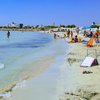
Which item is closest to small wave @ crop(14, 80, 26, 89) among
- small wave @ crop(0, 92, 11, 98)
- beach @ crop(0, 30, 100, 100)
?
beach @ crop(0, 30, 100, 100)

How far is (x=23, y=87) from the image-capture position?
386 inches

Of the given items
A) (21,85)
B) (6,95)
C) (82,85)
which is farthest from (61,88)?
(6,95)

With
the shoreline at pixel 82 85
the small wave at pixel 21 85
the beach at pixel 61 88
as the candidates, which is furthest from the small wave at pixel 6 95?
the shoreline at pixel 82 85

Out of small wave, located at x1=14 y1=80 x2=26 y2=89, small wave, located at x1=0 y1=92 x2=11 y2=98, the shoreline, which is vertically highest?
the shoreline

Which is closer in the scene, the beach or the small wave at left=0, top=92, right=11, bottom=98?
the beach

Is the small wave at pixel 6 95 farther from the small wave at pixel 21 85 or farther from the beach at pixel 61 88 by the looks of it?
the small wave at pixel 21 85

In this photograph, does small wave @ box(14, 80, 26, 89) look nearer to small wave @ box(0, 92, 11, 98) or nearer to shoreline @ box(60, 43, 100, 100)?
small wave @ box(0, 92, 11, 98)

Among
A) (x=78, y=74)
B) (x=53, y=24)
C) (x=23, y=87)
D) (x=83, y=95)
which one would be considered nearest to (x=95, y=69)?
(x=78, y=74)

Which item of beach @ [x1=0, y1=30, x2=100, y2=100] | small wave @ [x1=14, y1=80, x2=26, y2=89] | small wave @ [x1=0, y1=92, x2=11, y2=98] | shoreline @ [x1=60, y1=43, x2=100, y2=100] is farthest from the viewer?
small wave @ [x1=14, y1=80, x2=26, y2=89]

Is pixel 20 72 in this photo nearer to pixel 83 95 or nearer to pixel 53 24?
pixel 83 95

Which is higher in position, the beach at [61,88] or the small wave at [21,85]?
the beach at [61,88]

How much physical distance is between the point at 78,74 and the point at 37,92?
307cm

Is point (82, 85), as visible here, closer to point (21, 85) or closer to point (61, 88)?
point (61, 88)

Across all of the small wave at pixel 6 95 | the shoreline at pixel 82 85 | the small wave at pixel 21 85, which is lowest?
the small wave at pixel 21 85
